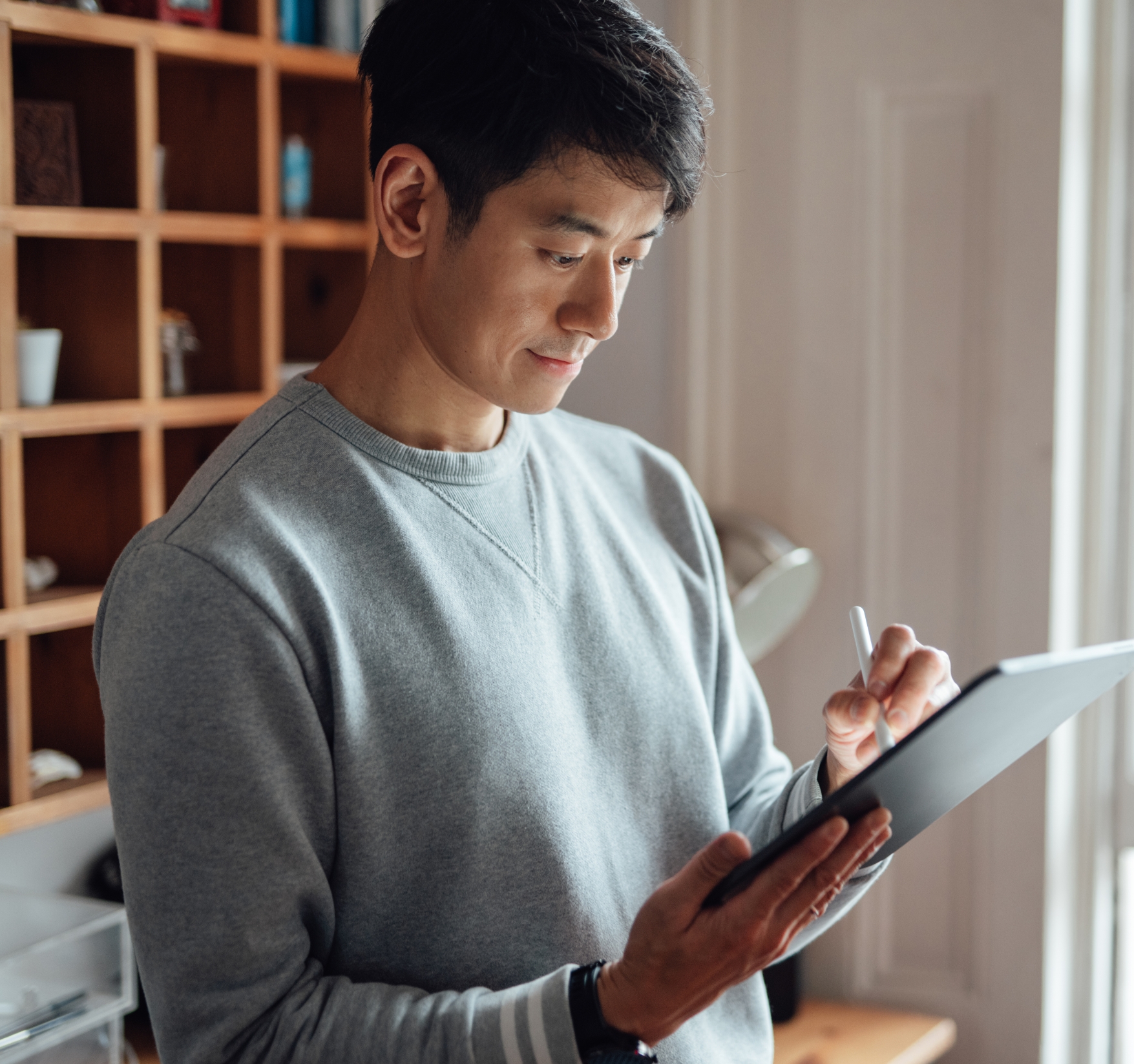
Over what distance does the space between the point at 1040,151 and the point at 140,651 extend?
4.68 feet

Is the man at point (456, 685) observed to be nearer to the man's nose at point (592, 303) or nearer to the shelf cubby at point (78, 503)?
the man's nose at point (592, 303)

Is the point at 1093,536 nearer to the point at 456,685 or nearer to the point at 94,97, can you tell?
the point at 456,685

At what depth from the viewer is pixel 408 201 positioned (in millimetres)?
885

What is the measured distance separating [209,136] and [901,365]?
1.05 metres

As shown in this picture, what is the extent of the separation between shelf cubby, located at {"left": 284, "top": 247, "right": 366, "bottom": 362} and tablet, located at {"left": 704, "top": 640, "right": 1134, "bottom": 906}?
1.35 m

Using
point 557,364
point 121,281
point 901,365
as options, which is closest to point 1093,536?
point 901,365

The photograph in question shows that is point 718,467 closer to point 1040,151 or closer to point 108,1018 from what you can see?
point 1040,151

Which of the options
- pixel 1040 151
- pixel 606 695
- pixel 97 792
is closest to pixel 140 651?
pixel 606 695

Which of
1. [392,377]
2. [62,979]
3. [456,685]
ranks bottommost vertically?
[62,979]

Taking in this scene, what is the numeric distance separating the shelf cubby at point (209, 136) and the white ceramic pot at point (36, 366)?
0.38m

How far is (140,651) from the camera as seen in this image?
758 millimetres

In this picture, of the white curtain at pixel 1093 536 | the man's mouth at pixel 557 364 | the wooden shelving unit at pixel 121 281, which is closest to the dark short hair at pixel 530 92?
the man's mouth at pixel 557 364

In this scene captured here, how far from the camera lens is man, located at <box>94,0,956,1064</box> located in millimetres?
755

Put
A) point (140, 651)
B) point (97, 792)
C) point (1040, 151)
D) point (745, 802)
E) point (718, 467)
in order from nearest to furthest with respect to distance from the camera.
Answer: point (140, 651) < point (745, 802) < point (97, 792) < point (1040, 151) < point (718, 467)
